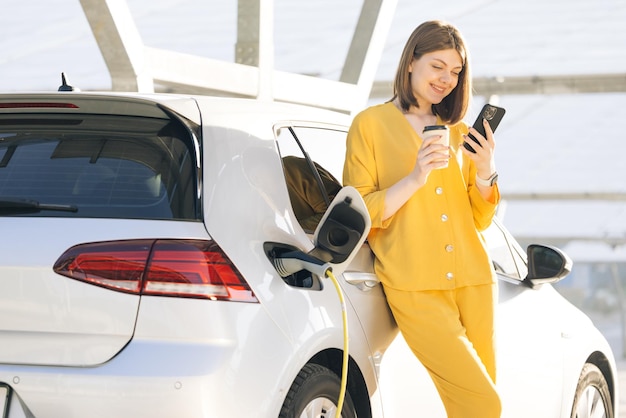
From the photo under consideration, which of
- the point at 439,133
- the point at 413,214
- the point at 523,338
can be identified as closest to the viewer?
the point at 439,133

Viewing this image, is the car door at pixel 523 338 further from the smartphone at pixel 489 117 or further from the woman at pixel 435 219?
the smartphone at pixel 489 117

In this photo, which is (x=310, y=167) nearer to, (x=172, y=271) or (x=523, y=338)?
(x=172, y=271)

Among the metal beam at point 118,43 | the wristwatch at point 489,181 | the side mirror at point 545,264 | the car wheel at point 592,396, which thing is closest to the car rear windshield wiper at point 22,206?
the wristwatch at point 489,181

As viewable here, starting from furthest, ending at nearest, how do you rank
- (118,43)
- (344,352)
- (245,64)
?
(245,64), (118,43), (344,352)

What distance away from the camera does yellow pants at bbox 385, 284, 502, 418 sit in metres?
4.00

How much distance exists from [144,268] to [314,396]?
0.73 metres

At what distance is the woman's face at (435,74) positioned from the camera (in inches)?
163

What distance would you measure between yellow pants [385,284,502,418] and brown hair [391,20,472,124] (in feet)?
2.15

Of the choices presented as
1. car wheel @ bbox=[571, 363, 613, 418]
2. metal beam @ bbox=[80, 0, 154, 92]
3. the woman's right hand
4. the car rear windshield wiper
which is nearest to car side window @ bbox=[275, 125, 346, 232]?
the woman's right hand

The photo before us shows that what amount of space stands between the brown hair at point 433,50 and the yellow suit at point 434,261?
0.08 m

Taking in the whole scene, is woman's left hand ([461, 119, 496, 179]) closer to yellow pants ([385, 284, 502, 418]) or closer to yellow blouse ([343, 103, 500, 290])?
yellow blouse ([343, 103, 500, 290])

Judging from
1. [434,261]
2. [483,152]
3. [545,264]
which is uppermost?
[483,152]

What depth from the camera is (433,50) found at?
4.13 metres

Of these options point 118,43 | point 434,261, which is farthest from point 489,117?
point 118,43
